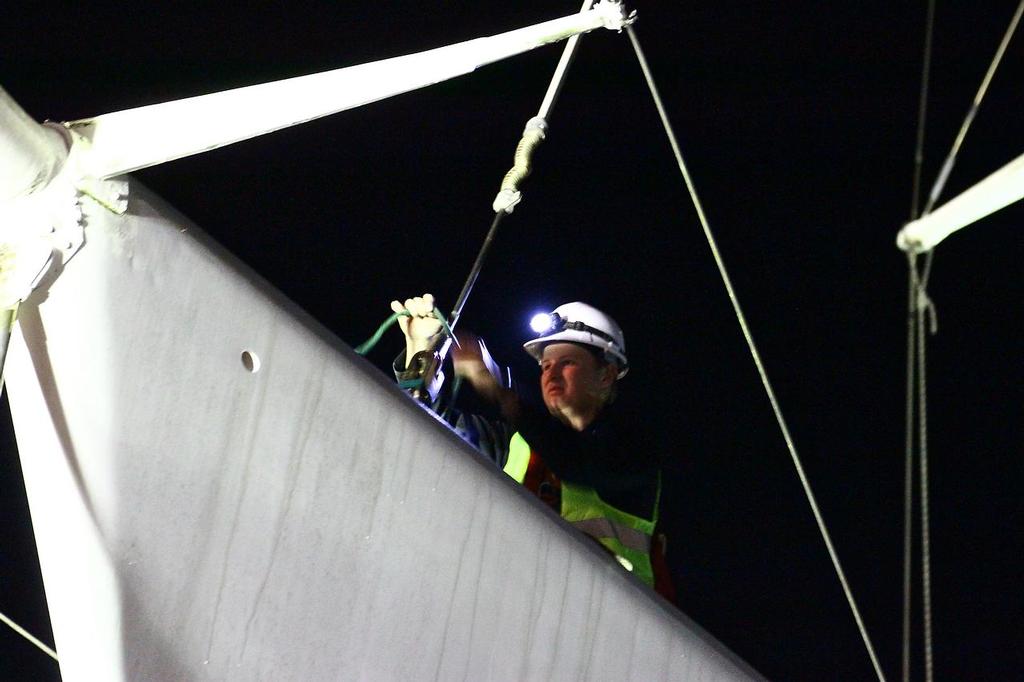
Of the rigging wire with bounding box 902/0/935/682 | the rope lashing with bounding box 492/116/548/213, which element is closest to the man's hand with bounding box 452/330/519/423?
the rope lashing with bounding box 492/116/548/213

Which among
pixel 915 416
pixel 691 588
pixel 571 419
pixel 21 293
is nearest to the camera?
pixel 21 293

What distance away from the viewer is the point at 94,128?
2.56ft

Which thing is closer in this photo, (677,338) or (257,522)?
(257,522)

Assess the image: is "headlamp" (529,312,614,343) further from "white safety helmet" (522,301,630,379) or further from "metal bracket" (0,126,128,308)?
"metal bracket" (0,126,128,308)

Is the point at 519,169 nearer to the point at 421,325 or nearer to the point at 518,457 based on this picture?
the point at 421,325

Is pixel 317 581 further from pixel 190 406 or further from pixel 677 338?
pixel 677 338

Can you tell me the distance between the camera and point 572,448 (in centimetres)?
165

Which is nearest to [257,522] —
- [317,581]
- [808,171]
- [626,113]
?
[317,581]

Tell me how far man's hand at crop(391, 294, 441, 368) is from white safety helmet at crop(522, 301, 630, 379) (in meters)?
0.56

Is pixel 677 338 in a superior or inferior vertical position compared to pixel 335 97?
superior

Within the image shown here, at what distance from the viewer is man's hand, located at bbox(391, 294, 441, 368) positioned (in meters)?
1.56

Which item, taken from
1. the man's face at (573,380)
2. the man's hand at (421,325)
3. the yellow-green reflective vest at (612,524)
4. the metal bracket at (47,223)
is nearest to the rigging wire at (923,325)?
the yellow-green reflective vest at (612,524)

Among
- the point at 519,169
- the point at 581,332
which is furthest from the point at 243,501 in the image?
the point at 581,332

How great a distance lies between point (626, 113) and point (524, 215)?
1.22 feet
